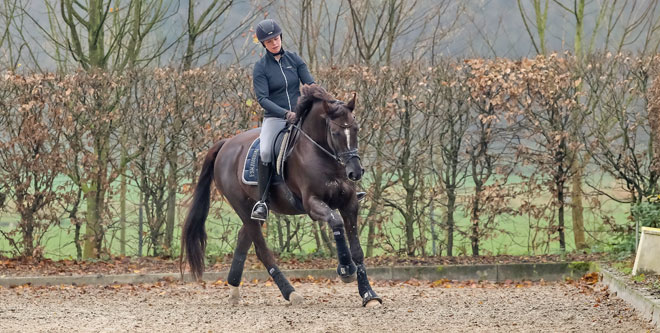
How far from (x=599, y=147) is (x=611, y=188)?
0.67 m

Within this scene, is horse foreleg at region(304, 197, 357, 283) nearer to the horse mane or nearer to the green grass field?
the horse mane

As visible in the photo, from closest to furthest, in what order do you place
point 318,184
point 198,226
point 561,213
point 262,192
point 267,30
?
point 318,184 < point 267,30 < point 262,192 < point 198,226 < point 561,213

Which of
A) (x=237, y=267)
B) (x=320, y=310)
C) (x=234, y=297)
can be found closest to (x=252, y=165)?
Answer: (x=237, y=267)

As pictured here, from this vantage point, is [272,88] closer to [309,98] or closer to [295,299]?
[309,98]

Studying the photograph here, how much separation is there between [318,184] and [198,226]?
2.45m

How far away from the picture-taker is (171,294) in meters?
11.6

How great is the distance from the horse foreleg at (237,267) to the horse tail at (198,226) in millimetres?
509

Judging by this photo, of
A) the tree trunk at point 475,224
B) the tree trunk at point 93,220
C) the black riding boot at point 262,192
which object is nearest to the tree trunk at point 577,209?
the tree trunk at point 475,224

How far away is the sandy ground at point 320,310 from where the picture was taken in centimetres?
825

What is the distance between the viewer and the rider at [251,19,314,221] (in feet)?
32.9

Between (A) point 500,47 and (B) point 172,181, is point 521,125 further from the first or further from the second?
(A) point 500,47

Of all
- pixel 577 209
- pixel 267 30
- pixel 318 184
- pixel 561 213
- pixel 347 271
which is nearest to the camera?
pixel 347 271

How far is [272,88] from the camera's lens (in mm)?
10242

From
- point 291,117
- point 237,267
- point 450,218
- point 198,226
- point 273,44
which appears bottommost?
point 237,267
